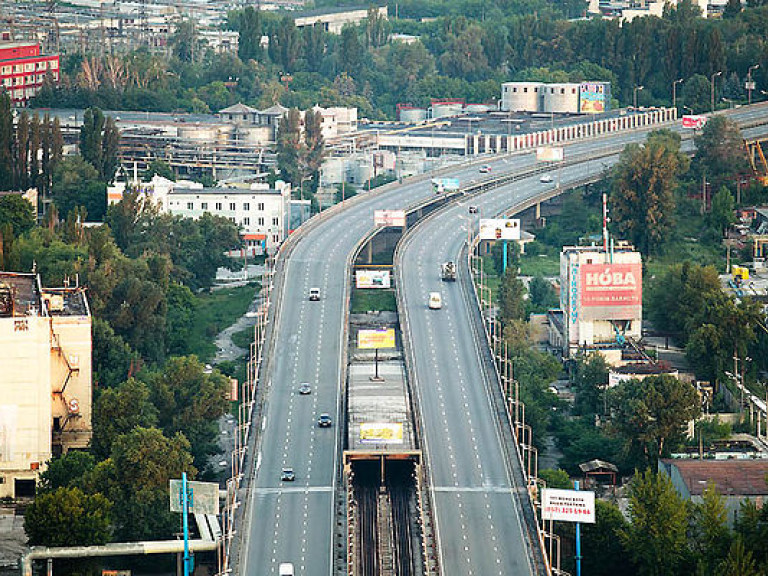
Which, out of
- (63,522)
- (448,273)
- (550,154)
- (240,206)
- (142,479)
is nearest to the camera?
(63,522)

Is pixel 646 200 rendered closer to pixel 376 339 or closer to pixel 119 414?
pixel 376 339

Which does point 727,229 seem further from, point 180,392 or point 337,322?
point 180,392

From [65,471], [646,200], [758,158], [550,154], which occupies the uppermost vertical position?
[550,154]

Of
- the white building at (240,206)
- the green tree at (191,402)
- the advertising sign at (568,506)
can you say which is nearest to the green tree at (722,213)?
the white building at (240,206)

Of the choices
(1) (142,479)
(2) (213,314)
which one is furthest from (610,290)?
(1) (142,479)

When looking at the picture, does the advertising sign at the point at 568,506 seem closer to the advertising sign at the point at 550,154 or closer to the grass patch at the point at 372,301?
the grass patch at the point at 372,301

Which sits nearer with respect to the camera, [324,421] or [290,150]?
[324,421]

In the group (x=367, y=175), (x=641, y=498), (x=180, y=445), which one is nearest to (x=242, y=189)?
(x=367, y=175)
